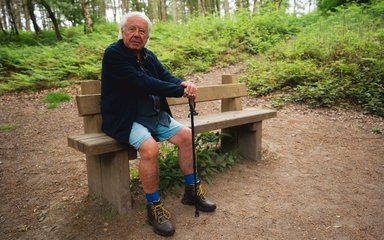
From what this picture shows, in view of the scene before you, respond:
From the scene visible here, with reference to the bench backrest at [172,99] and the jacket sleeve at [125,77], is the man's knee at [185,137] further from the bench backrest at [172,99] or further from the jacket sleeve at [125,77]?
the bench backrest at [172,99]

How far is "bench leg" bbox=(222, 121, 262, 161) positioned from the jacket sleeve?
6.28ft

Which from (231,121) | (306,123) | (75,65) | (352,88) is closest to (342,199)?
(231,121)

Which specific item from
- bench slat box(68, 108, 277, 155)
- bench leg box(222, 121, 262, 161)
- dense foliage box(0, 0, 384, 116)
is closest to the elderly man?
bench slat box(68, 108, 277, 155)

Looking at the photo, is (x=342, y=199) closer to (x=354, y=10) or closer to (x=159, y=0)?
(x=354, y=10)

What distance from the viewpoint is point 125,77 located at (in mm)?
Answer: 2879

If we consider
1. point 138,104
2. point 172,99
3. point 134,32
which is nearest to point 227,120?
point 172,99

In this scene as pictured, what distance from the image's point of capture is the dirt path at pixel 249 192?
297 cm

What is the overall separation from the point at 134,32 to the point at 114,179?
1472 millimetres

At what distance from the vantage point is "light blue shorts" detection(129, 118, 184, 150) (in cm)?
287

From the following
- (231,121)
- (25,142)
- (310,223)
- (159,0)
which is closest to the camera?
(310,223)

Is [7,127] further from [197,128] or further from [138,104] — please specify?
[197,128]

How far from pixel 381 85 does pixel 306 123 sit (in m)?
2.38

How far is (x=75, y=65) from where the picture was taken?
34.2 feet

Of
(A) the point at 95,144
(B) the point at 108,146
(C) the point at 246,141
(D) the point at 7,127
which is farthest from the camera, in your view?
(D) the point at 7,127
